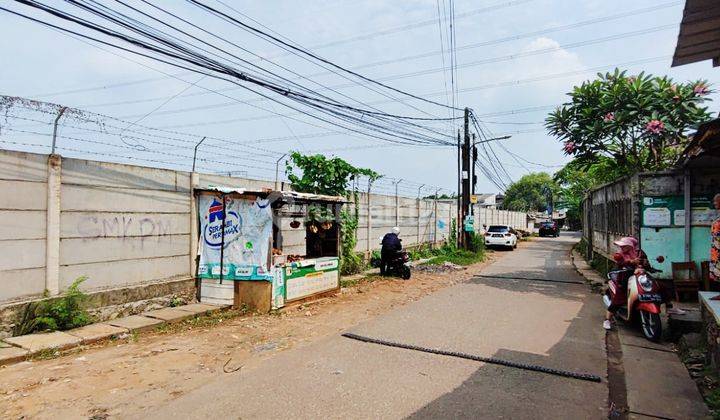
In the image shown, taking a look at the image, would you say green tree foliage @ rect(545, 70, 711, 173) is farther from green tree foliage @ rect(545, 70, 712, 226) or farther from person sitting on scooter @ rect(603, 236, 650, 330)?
person sitting on scooter @ rect(603, 236, 650, 330)

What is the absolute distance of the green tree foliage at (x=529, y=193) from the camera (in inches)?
2489

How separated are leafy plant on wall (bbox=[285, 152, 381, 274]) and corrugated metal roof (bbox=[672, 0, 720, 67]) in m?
7.08

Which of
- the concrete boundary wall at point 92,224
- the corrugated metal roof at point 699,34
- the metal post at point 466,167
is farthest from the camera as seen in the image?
the metal post at point 466,167

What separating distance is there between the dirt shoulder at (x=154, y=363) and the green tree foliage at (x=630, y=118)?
265 inches

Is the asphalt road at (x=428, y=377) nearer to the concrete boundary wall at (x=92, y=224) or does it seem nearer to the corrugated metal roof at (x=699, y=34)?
the concrete boundary wall at (x=92, y=224)

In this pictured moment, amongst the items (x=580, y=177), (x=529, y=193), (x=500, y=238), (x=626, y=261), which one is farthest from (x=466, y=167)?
(x=529, y=193)

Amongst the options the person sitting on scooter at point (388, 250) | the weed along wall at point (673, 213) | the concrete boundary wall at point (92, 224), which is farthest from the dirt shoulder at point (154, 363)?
the weed along wall at point (673, 213)

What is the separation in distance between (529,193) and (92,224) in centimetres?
6470

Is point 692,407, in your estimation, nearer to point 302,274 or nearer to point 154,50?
point 302,274

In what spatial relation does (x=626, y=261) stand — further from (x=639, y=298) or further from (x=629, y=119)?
(x=629, y=119)

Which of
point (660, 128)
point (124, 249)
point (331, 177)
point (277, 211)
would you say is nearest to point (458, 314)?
point (277, 211)

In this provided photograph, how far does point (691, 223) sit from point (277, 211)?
7869 millimetres

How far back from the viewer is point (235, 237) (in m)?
7.85

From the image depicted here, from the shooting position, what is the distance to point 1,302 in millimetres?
5445
